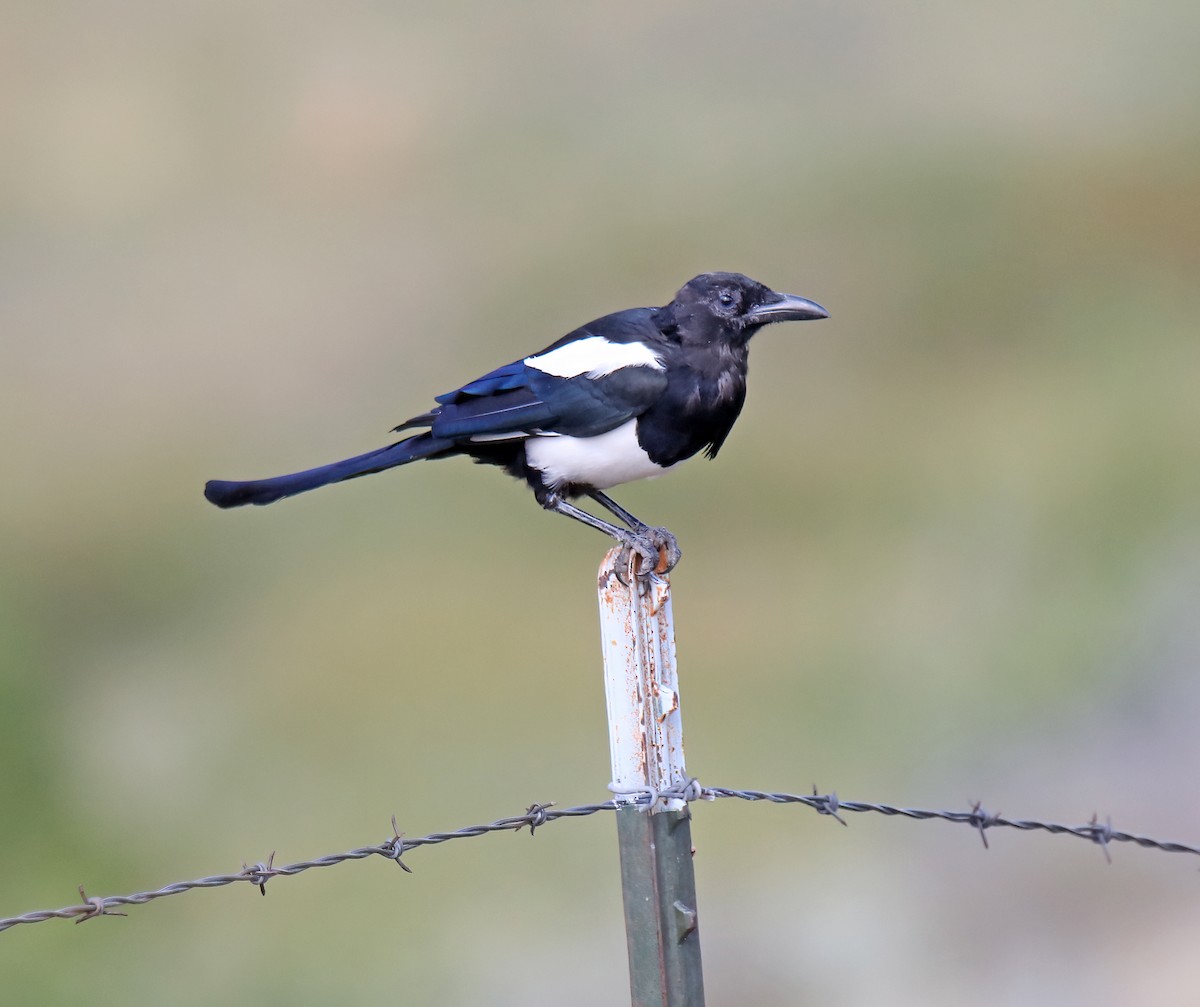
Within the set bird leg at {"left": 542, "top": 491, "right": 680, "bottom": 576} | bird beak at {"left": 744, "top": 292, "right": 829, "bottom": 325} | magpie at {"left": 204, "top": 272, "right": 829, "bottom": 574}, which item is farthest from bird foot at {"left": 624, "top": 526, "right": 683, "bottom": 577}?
bird beak at {"left": 744, "top": 292, "right": 829, "bottom": 325}

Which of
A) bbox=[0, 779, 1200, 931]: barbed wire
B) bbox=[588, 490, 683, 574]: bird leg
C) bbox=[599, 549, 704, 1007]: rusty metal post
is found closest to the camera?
bbox=[0, 779, 1200, 931]: barbed wire

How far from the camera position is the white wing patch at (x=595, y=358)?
3.21 meters

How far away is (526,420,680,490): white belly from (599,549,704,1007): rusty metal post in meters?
0.80

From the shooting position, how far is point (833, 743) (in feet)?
24.7

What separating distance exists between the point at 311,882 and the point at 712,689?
2.28m

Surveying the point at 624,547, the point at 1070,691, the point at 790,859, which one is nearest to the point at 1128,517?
the point at 1070,691

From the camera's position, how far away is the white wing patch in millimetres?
3205

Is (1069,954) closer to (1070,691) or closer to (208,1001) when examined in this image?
(1070,691)

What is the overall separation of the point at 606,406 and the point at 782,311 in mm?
503

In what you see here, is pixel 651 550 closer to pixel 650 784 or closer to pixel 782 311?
pixel 650 784

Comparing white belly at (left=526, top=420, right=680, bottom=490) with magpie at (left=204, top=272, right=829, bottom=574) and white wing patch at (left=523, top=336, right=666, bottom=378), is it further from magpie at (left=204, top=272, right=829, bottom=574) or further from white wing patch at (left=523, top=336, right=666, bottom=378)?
white wing patch at (left=523, top=336, right=666, bottom=378)

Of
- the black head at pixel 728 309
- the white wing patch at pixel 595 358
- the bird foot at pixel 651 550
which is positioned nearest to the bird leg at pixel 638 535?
the bird foot at pixel 651 550

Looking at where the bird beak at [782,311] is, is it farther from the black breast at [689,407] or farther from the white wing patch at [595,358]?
the white wing patch at [595,358]

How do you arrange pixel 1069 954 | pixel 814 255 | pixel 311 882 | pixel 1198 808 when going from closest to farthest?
pixel 1069 954 < pixel 1198 808 < pixel 311 882 < pixel 814 255
